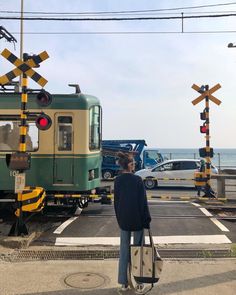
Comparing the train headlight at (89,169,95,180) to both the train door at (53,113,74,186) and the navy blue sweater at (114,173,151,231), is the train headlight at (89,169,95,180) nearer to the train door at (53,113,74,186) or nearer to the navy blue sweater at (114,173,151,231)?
the train door at (53,113,74,186)

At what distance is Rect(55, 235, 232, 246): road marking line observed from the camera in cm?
834

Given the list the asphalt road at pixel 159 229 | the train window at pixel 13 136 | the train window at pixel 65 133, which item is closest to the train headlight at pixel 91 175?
the train window at pixel 65 133

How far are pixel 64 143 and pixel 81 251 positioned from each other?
4.17m

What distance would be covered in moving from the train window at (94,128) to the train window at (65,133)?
63cm

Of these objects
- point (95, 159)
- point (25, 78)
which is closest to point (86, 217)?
point (95, 159)

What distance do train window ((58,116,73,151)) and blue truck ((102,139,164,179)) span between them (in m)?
14.1

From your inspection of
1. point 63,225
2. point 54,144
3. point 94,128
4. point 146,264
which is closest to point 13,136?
point 54,144

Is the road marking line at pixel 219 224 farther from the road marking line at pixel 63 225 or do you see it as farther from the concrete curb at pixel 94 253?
the road marking line at pixel 63 225

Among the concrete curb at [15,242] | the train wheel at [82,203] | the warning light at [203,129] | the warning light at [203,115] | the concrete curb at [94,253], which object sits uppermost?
the warning light at [203,115]

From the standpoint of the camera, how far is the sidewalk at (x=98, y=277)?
17.9 ft

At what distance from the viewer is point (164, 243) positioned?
828cm

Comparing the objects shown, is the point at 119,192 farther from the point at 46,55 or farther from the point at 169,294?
the point at 46,55

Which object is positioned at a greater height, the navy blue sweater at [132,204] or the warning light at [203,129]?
the warning light at [203,129]

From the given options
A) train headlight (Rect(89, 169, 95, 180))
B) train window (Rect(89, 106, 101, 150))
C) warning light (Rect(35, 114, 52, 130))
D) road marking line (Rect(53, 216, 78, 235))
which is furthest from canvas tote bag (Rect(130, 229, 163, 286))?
train window (Rect(89, 106, 101, 150))
